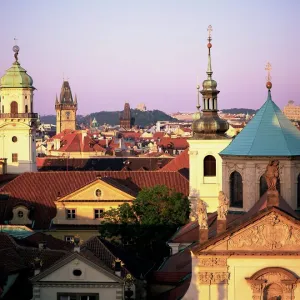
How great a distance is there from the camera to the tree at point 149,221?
64.6 meters

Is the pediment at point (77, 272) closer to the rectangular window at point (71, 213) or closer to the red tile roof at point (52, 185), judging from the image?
the rectangular window at point (71, 213)

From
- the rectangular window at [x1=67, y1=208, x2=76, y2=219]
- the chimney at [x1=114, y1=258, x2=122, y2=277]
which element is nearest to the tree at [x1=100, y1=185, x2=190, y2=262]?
the rectangular window at [x1=67, y1=208, x2=76, y2=219]

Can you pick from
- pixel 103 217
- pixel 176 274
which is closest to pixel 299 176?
pixel 176 274

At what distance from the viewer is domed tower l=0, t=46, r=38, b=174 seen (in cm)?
11325

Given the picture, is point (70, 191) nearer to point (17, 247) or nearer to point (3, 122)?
point (17, 247)

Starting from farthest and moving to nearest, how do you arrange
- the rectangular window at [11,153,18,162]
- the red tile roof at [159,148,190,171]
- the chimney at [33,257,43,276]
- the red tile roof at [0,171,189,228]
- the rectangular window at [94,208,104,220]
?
the rectangular window at [11,153,18,162]
the red tile roof at [159,148,190,171]
the red tile roof at [0,171,189,228]
the rectangular window at [94,208,104,220]
the chimney at [33,257,43,276]

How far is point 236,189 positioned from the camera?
2191 inches

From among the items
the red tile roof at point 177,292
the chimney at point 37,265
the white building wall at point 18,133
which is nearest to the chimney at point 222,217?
the red tile roof at point 177,292

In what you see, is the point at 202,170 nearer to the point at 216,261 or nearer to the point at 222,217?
the point at 222,217

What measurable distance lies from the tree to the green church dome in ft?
Answer: 144

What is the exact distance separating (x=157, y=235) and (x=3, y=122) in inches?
2012

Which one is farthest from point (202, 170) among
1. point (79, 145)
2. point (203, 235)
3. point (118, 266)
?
point (79, 145)

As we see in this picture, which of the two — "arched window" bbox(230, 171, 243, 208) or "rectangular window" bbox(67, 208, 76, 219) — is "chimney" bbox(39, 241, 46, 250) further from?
"rectangular window" bbox(67, 208, 76, 219)

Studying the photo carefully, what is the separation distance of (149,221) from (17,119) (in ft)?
163
